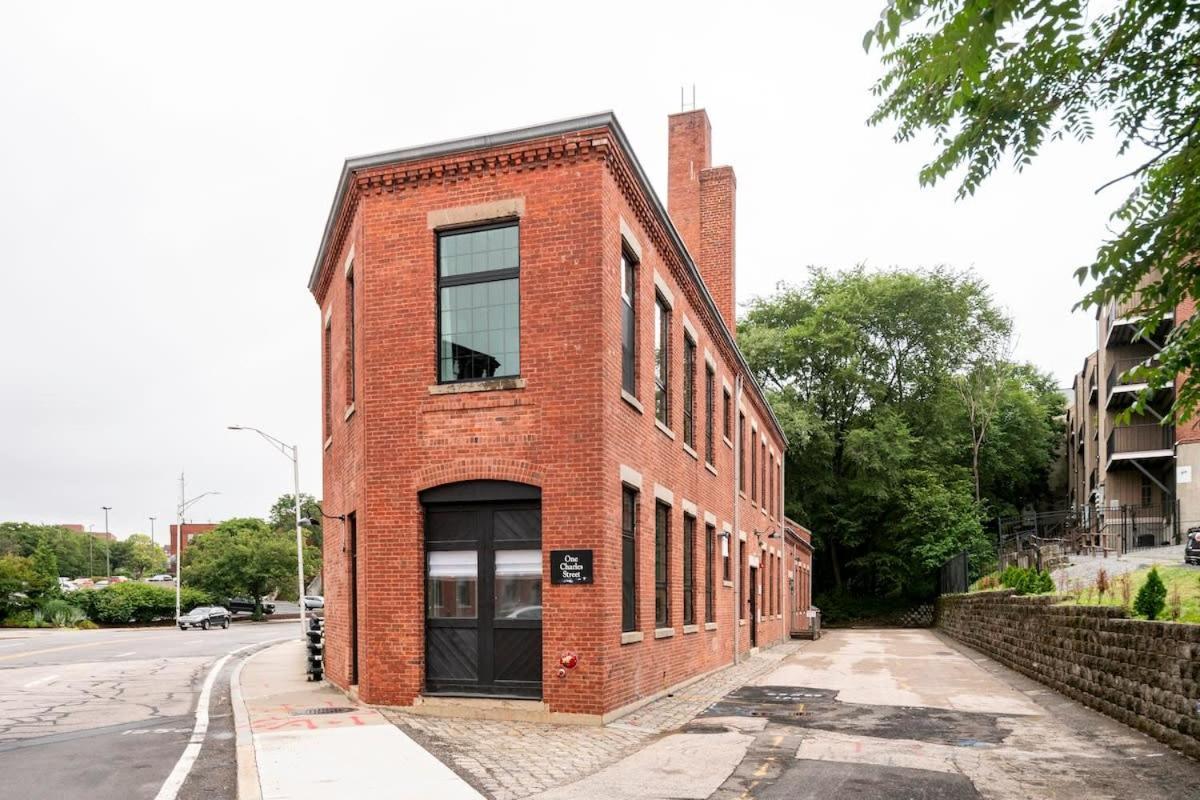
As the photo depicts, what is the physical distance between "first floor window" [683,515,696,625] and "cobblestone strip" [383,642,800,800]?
3788mm

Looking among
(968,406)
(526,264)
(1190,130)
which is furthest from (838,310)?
(1190,130)

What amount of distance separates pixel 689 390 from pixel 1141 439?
36422 millimetres

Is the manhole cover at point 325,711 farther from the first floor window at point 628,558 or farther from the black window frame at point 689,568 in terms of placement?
the black window frame at point 689,568

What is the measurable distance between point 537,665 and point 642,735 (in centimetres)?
183

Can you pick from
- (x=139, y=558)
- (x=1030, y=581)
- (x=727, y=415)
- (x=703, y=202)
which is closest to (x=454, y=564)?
(x=727, y=415)

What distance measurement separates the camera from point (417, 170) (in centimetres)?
1410

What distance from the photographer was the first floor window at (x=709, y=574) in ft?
68.8

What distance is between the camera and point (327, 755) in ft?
33.2

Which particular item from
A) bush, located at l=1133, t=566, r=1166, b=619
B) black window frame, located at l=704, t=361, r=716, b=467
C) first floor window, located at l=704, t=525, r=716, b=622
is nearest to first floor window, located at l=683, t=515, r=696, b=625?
first floor window, located at l=704, t=525, r=716, b=622

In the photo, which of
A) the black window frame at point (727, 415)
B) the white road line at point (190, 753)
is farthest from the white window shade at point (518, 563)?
the black window frame at point (727, 415)

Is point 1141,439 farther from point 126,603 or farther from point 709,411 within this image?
point 126,603

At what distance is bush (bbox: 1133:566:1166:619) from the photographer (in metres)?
12.9

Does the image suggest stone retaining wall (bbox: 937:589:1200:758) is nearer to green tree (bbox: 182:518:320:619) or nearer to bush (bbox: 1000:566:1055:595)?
bush (bbox: 1000:566:1055:595)

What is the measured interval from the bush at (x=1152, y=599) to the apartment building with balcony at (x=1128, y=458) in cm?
2285
